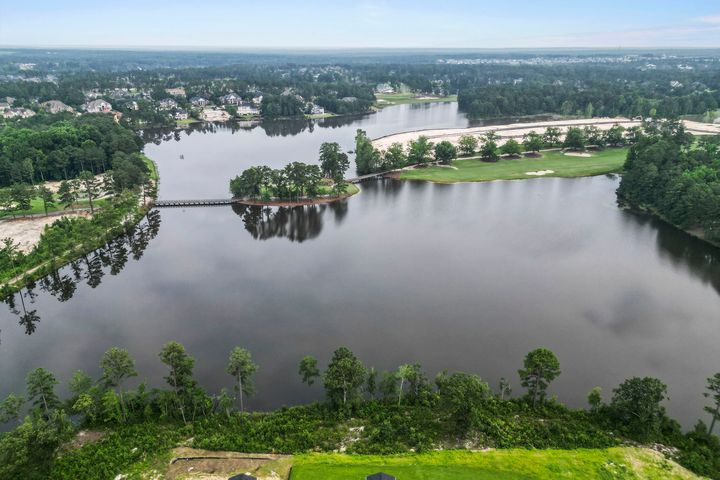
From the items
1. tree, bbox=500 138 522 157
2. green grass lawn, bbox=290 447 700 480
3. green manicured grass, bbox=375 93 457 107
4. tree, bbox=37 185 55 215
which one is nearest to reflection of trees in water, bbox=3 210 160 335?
tree, bbox=37 185 55 215

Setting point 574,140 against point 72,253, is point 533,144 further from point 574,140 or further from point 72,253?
point 72,253

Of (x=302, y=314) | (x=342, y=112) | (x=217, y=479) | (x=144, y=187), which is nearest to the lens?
(x=217, y=479)

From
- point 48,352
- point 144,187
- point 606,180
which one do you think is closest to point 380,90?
point 606,180

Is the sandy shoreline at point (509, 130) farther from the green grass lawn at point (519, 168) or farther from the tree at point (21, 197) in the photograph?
the tree at point (21, 197)

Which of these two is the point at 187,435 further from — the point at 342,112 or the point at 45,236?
the point at 342,112

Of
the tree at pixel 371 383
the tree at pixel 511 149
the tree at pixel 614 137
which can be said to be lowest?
the tree at pixel 371 383

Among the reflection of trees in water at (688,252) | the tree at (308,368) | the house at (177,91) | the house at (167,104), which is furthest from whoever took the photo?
the house at (177,91)

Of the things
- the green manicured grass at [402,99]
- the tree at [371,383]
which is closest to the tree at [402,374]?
the tree at [371,383]
